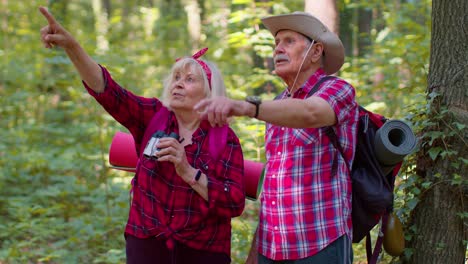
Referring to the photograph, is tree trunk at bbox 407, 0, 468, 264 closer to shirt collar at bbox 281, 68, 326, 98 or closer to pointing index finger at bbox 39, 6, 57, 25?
shirt collar at bbox 281, 68, 326, 98

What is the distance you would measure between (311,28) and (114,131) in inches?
257

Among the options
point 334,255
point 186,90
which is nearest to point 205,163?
point 186,90

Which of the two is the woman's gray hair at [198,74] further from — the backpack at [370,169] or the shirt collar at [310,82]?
the backpack at [370,169]

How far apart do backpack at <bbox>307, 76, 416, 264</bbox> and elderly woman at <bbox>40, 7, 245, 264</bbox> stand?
59cm

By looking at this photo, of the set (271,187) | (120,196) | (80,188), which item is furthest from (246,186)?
(80,188)

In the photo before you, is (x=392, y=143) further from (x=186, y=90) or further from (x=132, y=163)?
(x=132, y=163)

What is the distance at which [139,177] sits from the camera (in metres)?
2.85

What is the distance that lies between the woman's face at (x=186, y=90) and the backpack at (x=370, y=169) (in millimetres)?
646

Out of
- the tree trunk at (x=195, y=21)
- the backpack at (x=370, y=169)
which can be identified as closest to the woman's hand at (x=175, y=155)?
the backpack at (x=370, y=169)

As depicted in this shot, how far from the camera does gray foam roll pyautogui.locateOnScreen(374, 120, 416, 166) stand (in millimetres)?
2619

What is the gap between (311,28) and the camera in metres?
2.65

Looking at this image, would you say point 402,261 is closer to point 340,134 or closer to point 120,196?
point 340,134

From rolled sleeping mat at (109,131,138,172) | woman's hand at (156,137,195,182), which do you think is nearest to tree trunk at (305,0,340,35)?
rolled sleeping mat at (109,131,138,172)

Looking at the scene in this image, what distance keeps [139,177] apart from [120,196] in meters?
4.23
